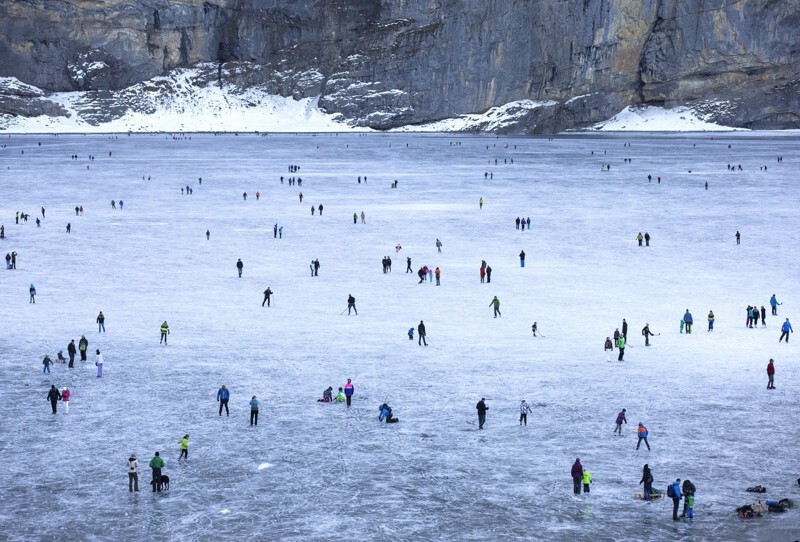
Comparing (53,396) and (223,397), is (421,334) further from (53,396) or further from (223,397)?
(53,396)

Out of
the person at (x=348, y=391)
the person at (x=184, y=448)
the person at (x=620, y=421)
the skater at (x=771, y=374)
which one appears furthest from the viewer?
the skater at (x=771, y=374)

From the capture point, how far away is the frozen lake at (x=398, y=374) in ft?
68.0

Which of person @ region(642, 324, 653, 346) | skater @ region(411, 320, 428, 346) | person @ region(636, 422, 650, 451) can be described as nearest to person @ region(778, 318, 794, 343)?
person @ region(642, 324, 653, 346)

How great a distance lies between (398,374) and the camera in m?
30.2

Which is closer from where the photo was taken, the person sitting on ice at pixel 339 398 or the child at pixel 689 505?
Result: the child at pixel 689 505

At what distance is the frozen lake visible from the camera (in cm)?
2072

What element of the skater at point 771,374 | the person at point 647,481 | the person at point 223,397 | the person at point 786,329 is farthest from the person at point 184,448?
the person at point 786,329

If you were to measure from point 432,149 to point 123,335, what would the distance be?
118043mm

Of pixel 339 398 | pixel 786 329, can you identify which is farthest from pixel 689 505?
pixel 786 329

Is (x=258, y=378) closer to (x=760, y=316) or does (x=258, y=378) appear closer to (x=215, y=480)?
(x=215, y=480)

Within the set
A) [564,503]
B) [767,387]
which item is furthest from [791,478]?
[767,387]

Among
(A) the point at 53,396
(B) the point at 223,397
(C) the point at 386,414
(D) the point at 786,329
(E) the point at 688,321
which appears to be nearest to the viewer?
(C) the point at 386,414

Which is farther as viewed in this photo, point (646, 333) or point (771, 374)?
point (646, 333)

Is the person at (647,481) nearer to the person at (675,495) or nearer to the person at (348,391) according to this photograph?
the person at (675,495)
